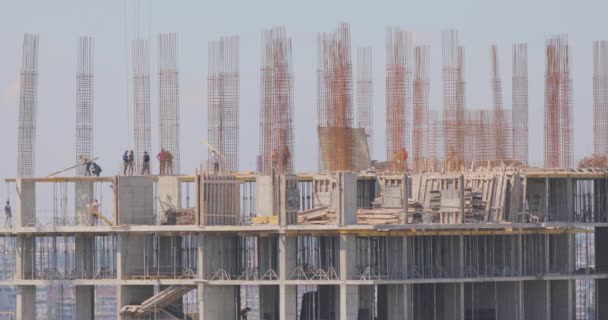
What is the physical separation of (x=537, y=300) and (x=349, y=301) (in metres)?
10.2

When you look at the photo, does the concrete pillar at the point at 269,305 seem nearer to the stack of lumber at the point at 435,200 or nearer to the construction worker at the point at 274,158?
the construction worker at the point at 274,158

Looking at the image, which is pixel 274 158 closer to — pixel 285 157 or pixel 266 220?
pixel 285 157

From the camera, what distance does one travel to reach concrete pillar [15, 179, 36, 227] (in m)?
77.2

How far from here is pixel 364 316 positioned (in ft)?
244

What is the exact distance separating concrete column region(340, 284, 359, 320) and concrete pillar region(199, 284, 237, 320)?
5.88m

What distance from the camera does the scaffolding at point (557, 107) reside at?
264 ft

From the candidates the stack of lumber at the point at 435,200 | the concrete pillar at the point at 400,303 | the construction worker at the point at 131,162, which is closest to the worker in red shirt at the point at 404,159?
the stack of lumber at the point at 435,200

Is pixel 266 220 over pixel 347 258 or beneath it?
over

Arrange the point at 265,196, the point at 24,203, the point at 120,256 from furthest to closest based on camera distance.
→ the point at 24,203
the point at 120,256
the point at 265,196

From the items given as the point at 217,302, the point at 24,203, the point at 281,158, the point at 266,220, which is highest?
the point at 281,158

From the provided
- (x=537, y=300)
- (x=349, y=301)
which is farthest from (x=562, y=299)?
(x=349, y=301)

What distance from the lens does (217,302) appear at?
245 ft

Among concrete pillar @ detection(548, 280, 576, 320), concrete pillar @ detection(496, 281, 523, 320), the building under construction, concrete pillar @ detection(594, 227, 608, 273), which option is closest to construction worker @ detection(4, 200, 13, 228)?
the building under construction

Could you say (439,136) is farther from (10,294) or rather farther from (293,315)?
(10,294)
